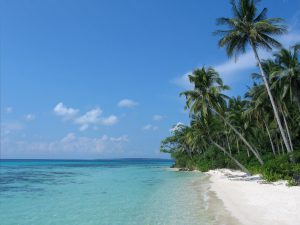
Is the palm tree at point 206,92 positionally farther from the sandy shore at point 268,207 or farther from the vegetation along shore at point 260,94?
the sandy shore at point 268,207

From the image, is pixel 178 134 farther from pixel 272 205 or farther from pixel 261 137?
pixel 272 205

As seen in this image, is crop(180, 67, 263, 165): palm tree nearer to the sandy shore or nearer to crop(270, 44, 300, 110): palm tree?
crop(270, 44, 300, 110): palm tree

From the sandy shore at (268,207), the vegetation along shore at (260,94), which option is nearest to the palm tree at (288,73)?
the vegetation along shore at (260,94)

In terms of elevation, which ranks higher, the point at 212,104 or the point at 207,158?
the point at 212,104

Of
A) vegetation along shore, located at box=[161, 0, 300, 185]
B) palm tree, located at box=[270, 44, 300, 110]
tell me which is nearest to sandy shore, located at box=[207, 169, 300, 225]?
vegetation along shore, located at box=[161, 0, 300, 185]

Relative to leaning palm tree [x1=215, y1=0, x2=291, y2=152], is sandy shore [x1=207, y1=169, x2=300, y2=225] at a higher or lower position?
lower

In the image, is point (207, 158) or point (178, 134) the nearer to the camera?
point (207, 158)

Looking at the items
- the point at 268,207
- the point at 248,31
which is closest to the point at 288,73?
the point at 248,31

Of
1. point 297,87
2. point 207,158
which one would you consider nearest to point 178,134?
point 207,158

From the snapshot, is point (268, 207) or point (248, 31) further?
point (248, 31)

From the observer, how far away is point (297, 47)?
2198cm

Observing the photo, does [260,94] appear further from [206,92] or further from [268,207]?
[268,207]

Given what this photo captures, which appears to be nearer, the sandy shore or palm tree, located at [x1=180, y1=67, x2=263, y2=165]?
the sandy shore

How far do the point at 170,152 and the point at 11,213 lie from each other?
176ft
